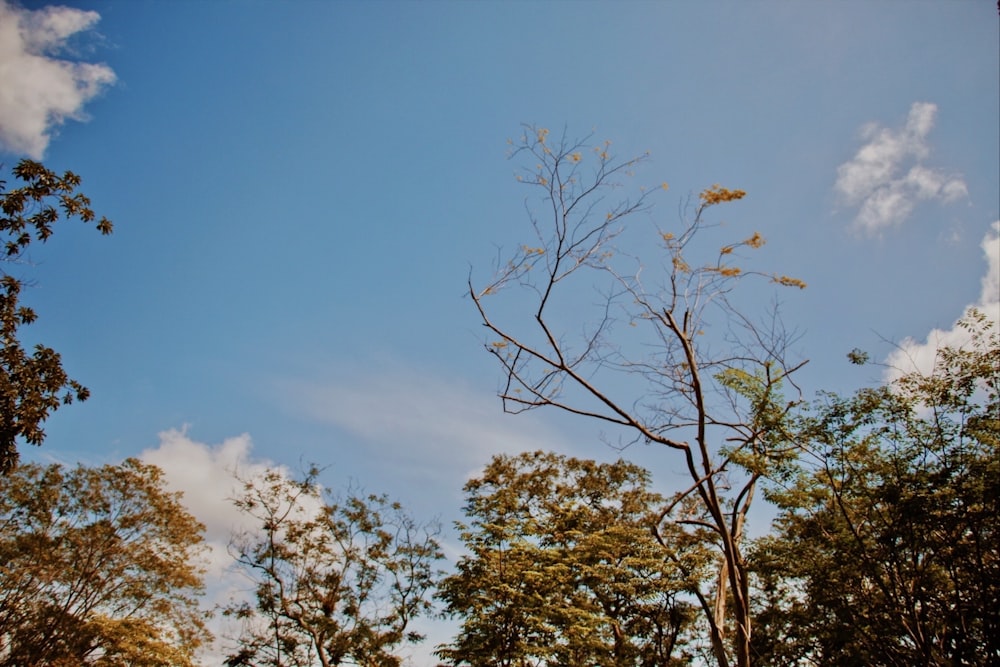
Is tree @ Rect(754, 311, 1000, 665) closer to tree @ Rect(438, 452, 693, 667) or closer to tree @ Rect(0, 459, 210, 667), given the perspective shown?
tree @ Rect(438, 452, 693, 667)

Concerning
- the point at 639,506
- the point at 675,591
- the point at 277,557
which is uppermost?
the point at 639,506

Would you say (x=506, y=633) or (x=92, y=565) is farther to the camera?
(x=92, y=565)

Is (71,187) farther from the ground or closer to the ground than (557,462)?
closer to the ground

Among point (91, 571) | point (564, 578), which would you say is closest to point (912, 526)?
point (564, 578)

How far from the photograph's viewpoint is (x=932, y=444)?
24.8 feet

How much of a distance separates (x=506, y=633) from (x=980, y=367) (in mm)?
8707

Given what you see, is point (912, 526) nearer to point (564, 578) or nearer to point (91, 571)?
point (564, 578)

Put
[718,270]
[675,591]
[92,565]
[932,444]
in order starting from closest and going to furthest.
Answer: [718,270], [932,444], [675,591], [92,565]

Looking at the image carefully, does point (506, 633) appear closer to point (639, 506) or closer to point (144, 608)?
point (639, 506)

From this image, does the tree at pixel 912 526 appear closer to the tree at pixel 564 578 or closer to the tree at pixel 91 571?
the tree at pixel 564 578

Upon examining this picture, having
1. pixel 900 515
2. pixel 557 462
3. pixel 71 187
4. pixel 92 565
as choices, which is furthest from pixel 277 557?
pixel 900 515

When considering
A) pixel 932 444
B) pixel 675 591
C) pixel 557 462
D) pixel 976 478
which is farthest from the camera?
pixel 557 462

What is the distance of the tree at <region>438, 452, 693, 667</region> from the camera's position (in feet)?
34.2

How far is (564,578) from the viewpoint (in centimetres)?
1087
